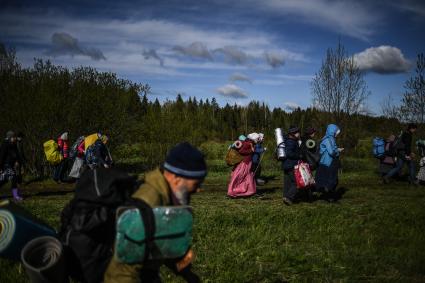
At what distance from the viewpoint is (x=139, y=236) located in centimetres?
244

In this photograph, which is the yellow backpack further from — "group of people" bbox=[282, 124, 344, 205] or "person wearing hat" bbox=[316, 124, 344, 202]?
"person wearing hat" bbox=[316, 124, 344, 202]

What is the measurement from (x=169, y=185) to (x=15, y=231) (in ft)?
3.40

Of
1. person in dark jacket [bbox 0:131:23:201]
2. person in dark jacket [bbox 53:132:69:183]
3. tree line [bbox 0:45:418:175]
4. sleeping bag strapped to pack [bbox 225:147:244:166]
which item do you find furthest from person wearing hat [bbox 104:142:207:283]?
tree line [bbox 0:45:418:175]

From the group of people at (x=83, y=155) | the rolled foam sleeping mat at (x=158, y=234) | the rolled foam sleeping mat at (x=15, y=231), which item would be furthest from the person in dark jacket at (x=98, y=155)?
the rolled foam sleeping mat at (x=158, y=234)

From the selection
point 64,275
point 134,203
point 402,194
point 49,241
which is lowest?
point 402,194

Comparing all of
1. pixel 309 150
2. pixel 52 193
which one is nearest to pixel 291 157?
pixel 309 150

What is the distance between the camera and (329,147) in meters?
11.3

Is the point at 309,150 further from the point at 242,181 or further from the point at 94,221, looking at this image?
the point at 94,221

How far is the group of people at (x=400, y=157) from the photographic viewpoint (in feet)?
47.9

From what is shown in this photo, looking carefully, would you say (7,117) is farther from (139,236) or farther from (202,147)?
(139,236)

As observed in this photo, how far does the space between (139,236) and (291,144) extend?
8630 millimetres

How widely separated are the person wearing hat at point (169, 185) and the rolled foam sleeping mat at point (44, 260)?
12.2 inches

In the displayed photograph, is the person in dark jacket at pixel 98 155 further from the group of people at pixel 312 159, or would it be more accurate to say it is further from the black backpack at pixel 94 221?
the black backpack at pixel 94 221

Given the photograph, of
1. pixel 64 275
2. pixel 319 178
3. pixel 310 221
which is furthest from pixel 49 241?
pixel 319 178
